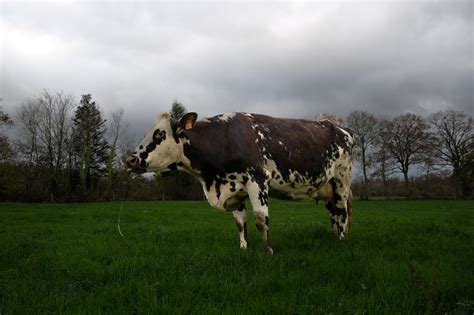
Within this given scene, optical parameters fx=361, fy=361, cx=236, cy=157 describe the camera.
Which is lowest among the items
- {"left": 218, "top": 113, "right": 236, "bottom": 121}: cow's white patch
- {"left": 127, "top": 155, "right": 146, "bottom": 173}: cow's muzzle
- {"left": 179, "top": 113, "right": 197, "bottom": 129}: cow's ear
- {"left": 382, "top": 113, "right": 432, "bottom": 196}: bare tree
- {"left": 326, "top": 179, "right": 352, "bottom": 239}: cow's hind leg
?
{"left": 326, "top": 179, "right": 352, "bottom": 239}: cow's hind leg

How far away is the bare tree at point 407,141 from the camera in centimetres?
5069

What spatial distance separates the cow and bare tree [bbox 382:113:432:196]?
48.4m

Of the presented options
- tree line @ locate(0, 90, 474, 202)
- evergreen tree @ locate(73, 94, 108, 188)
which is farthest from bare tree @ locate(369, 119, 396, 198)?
evergreen tree @ locate(73, 94, 108, 188)

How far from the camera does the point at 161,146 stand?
6191 mm

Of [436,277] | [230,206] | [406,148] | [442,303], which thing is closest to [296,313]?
[442,303]

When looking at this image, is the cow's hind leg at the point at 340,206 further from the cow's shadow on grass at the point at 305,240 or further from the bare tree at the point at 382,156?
the bare tree at the point at 382,156

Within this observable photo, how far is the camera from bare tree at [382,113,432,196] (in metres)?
50.7

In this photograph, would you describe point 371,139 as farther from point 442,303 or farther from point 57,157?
point 442,303

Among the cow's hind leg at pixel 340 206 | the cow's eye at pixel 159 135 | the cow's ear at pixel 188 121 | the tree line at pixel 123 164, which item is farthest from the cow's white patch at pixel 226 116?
the tree line at pixel 123 164

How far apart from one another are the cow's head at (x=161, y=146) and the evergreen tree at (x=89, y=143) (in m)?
42.1

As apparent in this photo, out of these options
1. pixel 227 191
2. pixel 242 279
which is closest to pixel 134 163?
pixel 227 191

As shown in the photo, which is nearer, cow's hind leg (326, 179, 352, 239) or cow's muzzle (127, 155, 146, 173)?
cow's muzzle (127, 155, 146, 173)

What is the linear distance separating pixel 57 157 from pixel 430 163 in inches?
1974

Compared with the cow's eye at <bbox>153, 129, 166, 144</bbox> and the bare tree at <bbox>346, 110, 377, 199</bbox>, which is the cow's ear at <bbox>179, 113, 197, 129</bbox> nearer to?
the cow's eye at <bbox>153, 129, 166, 144</bbox>
